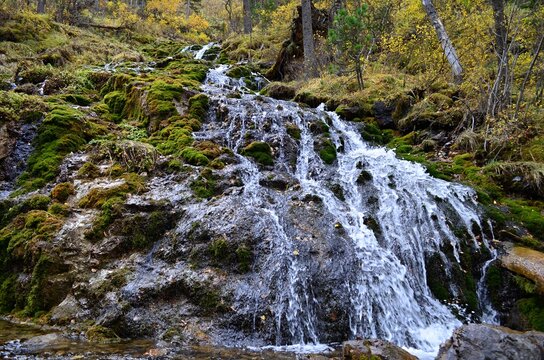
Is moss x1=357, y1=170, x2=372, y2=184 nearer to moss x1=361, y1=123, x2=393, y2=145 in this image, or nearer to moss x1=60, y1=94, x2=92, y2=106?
moss x1=361, y1=123, x2=393, y2=145

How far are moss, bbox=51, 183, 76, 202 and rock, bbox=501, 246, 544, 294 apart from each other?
822cm

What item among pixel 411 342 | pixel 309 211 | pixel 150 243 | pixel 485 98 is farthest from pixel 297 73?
pixel 411 342

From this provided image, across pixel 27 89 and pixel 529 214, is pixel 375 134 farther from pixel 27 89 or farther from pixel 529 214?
pixel 27 89

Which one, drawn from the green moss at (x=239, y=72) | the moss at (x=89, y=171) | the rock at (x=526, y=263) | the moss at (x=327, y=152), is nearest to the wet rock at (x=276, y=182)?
the moss at (x=327, y=152)

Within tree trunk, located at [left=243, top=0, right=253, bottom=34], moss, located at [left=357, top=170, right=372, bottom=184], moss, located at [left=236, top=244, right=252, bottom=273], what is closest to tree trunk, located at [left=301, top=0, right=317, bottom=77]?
moss, located at [left=357, top=170, right=372, bottom=184]

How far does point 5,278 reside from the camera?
245 inches

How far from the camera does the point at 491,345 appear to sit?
4.01 m

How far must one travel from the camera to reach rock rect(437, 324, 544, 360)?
3904mm

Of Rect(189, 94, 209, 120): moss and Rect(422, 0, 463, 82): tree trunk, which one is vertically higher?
Rect(422, 0, 463, 82): tree trunk

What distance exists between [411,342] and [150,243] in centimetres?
448

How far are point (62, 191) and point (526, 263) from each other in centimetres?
849

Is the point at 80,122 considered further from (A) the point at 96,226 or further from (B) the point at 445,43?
(B) the point at 445,43

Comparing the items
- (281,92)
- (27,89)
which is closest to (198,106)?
(281,92)

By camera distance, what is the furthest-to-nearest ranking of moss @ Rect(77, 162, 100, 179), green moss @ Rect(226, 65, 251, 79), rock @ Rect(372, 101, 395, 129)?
1. green moss @ Rect(226, 65, 251, 79)
2. rock @ Rect(372, 101, 395, 129)
3. moss @ Rect(77, 162, 100, 179)
